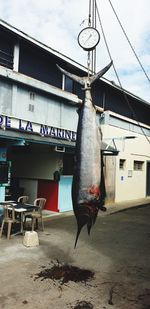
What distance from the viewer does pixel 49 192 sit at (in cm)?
Result: 1272

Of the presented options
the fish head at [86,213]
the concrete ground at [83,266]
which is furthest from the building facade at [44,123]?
the fish head at [86,213]

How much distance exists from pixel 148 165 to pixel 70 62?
1082 cm

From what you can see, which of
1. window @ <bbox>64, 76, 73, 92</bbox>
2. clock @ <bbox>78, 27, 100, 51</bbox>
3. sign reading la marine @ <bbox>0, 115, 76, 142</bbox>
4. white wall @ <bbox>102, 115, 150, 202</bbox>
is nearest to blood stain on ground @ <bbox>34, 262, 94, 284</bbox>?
clock @ <bbox>78, 27, 100, 51</bbox>

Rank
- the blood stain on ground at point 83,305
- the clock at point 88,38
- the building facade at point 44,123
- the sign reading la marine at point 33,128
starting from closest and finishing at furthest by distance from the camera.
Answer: the clock at point 88,38
the blood stain on ground at point 83,305
the sign reading la marine at point 33,128
the building facade at point 44,123

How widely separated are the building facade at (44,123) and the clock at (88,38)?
4.71 m

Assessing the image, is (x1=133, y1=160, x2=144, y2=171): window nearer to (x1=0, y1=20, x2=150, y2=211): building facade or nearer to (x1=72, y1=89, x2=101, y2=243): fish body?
(x1=0, y1=20, x2=150, y2=211): building facade

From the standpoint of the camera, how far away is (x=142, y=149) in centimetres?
1939

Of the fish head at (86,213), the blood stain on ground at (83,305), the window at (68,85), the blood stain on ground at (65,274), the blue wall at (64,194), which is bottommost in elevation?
the blood stain on ground at (83,305)

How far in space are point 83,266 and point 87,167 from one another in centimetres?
377

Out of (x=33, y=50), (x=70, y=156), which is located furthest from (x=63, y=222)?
(x=33, y=50)

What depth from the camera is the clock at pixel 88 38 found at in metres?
3.30

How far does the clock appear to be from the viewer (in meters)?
3.30

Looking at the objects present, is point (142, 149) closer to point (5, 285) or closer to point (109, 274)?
point (109, 274)

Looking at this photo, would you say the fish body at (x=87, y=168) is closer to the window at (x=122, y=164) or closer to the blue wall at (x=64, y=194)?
the blue wall at (x=64, y=194)
